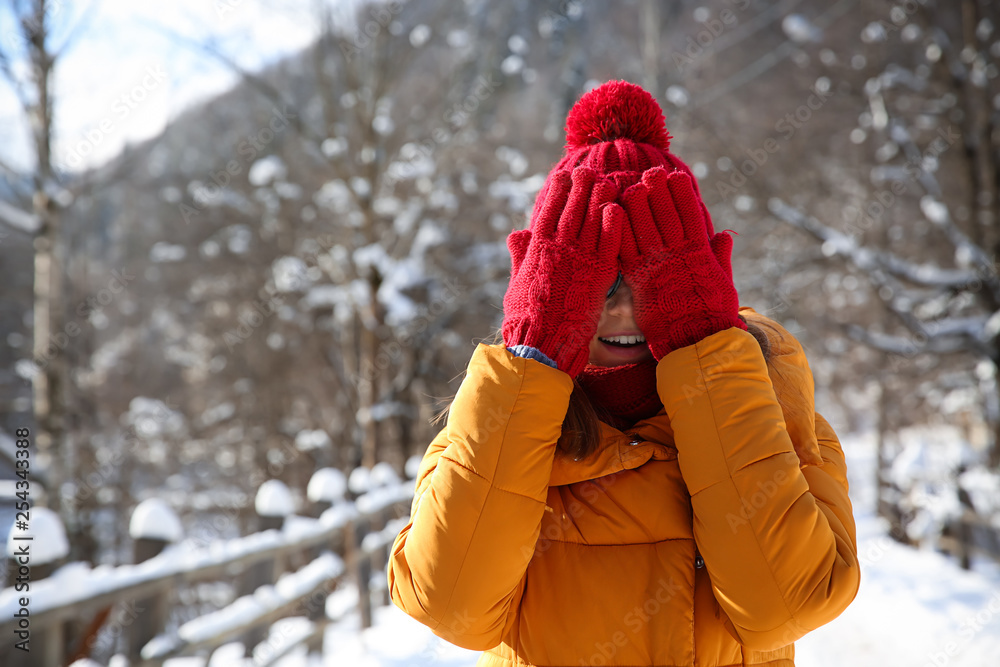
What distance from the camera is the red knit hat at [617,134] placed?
4.24ft

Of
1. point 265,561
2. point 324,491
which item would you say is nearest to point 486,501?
point 265,561

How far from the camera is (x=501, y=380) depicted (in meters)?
1.11

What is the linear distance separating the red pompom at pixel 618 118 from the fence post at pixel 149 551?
8.59 ft

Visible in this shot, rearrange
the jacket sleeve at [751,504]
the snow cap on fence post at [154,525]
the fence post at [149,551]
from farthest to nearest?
the snow cap on fence post at [154,525] < the fence post at [149,551] < the jacket sleeve at [751,504]

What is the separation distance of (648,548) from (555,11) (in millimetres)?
9941

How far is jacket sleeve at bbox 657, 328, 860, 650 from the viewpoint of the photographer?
1030 millimetres

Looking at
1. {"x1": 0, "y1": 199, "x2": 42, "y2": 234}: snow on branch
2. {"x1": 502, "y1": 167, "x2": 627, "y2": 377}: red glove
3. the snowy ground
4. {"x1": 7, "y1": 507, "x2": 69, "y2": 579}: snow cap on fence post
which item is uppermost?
{"x1": 0, "y1": 199, "x2": 42, "y2": 234}: snow on branch

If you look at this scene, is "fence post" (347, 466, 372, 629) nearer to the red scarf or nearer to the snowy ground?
the snowy ground

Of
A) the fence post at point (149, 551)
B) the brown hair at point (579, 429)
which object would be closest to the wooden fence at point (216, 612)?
the fence post at point (149, 551)

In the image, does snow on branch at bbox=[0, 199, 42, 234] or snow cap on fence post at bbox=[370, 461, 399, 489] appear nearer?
snow on branch at bbox=[0, 199, 42, 234]

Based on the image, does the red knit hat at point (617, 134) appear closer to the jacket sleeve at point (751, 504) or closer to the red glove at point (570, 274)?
the red glove at point (570, 274)

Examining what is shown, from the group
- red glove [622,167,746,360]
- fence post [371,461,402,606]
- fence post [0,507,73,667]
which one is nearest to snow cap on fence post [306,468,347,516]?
fence post [371,461,402,606]

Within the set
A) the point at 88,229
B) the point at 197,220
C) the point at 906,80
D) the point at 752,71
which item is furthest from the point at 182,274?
the point at 906,80

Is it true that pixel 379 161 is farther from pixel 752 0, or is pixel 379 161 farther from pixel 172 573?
pixel 752 0
